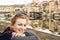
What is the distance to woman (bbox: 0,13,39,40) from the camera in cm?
134

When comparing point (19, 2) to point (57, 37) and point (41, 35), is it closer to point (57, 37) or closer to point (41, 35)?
point (41, 35)

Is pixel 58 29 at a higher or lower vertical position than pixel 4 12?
lower

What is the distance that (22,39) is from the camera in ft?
4.40

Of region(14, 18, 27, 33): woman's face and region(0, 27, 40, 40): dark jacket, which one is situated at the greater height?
region(14, 18, 27, 33): woman's face

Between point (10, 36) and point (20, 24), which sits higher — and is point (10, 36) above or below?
below

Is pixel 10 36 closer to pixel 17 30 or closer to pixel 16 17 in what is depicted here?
pixel 17 30

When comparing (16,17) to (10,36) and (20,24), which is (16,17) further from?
(10,36)

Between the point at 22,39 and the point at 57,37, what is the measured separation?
35 centimetres

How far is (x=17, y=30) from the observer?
1.34m

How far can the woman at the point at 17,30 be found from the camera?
52.7 inches

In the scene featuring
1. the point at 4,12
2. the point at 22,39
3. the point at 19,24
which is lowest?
the point at 22,39

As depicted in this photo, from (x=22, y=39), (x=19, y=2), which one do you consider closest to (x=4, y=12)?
(x=19, y=2)

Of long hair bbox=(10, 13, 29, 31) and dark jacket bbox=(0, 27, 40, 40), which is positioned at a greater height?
long hair bbox=(10, 13, 29, 31)

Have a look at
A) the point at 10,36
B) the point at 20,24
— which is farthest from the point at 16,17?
the point at 10,36
